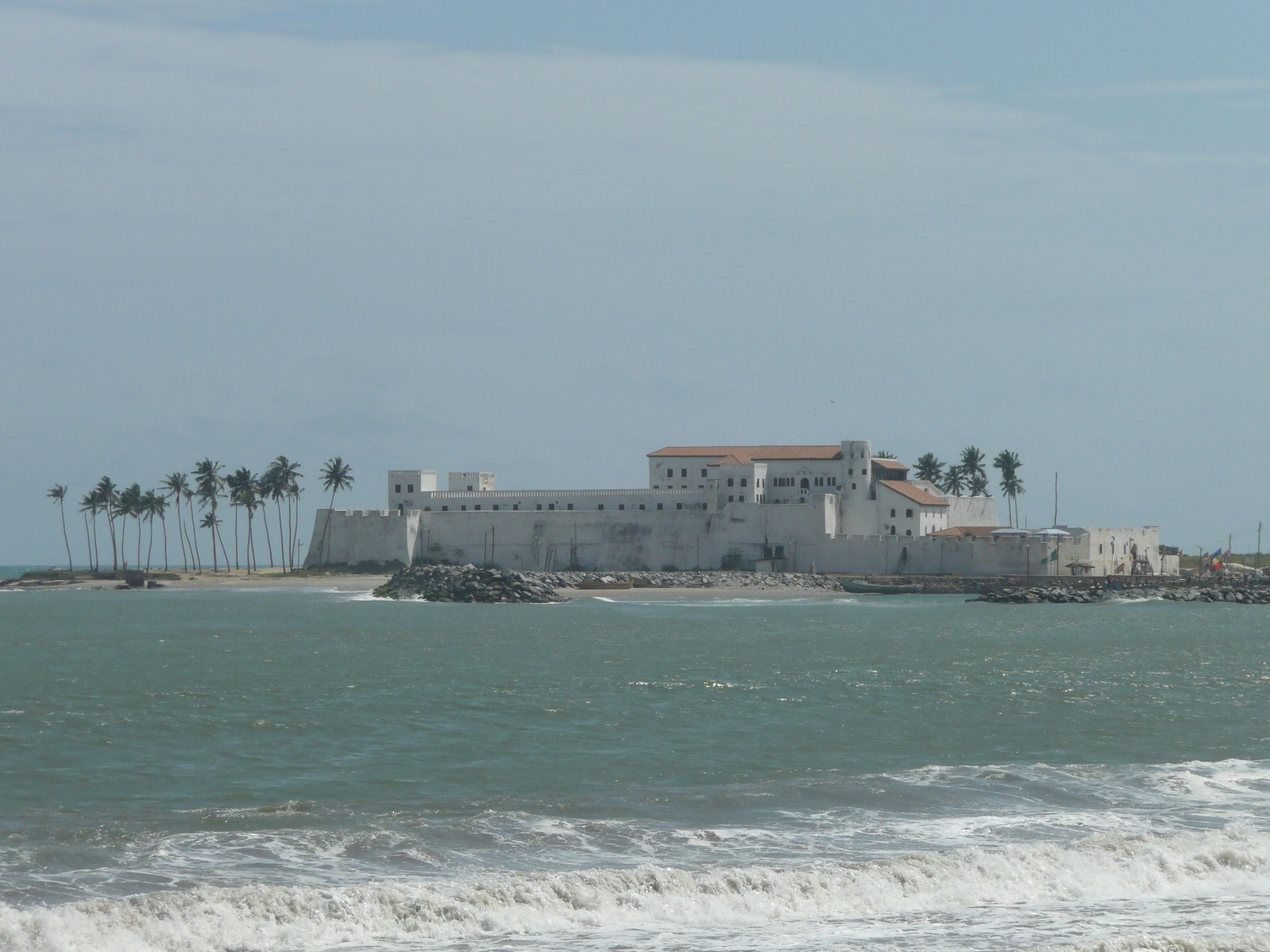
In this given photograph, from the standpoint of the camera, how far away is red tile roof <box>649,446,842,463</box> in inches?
3629

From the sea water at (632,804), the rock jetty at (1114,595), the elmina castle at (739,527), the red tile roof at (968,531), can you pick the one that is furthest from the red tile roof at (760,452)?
the sea water at (632,804)

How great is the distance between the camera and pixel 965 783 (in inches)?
835

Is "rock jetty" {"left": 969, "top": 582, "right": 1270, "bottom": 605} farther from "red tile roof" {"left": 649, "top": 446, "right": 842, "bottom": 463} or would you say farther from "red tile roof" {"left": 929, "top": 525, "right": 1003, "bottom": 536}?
"red tile roof" {"left": 649, "top": 446, "right": 842, "bottom": 463}

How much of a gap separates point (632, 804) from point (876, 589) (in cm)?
6472

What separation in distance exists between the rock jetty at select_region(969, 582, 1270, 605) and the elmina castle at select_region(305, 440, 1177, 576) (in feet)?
24.2

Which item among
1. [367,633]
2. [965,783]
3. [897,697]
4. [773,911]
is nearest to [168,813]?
[773,911]

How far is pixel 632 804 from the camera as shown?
1959 cm

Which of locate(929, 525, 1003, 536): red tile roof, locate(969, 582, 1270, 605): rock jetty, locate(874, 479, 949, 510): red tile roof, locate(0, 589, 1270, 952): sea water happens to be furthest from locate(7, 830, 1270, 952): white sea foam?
locate(929, 525, 1003, 536): red tile roof

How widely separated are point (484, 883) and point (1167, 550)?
285 ft

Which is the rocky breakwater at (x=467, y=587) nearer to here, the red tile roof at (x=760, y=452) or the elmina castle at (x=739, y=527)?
the elmina castle at (x=739, y=527)

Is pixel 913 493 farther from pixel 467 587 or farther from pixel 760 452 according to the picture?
pixel 467 587

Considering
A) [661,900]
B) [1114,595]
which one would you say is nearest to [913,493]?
[1114,595]

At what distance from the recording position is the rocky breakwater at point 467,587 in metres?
73.7

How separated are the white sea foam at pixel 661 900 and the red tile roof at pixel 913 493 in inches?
2834
